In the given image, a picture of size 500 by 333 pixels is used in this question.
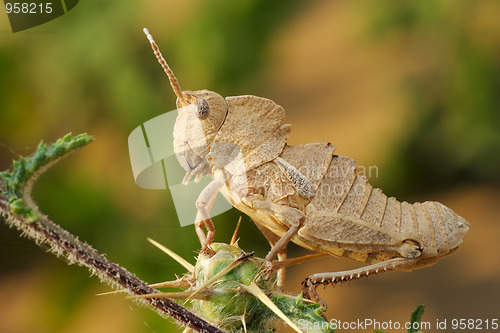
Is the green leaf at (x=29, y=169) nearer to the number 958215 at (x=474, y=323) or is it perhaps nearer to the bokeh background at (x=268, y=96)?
the bokeh background at (x=268, y=96)

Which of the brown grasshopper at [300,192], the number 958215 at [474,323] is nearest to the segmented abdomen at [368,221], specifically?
the brown grasshopper at [300,192]

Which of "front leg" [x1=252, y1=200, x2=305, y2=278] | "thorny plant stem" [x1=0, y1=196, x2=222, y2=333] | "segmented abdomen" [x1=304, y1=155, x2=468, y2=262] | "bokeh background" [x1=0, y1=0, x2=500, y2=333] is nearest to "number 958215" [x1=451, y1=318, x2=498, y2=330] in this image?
"bokeh background" [x1=0, y1=0, x2=500, y2=333]

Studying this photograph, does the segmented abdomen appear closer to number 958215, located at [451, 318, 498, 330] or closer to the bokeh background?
the bokeh background

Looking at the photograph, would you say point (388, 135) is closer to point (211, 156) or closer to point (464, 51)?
point (464, 51)

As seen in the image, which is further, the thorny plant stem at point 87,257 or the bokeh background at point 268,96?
the bokeh background at point 268,96

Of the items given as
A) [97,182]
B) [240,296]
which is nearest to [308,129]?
[97,182]

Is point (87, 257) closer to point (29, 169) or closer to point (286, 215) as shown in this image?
point (29, 169)
